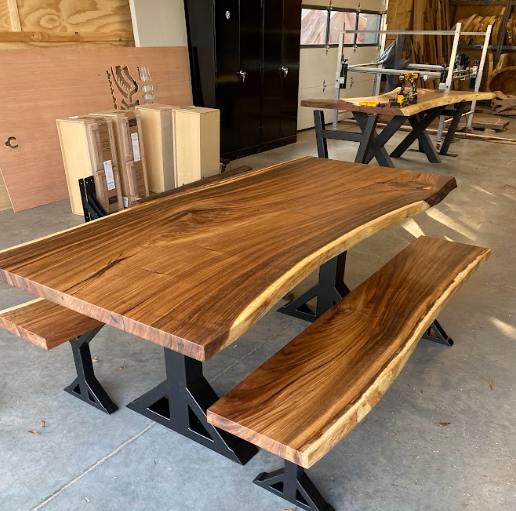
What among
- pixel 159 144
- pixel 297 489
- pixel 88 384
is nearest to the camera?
pixel 297 489

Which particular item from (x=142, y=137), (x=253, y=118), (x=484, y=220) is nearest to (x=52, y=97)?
(x=142, y=137)

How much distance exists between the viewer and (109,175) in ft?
11.8

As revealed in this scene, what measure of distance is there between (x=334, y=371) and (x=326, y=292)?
987mm

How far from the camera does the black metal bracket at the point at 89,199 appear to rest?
3.20 m

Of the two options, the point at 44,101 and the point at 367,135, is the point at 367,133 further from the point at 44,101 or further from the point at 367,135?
the point at 44,101

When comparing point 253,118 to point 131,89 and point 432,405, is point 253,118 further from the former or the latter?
point 432,405

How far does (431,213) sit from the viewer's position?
392 cm

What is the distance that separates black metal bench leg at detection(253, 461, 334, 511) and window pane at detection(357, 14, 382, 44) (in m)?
7.91

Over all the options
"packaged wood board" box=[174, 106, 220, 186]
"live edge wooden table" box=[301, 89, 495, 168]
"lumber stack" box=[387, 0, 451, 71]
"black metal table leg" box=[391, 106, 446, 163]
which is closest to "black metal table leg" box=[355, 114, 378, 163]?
"live edge wooden table" box=[301, 89, 495, 168]

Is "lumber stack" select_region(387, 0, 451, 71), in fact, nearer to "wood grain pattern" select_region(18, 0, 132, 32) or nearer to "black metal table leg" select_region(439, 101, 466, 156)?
"black metal table leg" select_region(439, 101, 466, 156)

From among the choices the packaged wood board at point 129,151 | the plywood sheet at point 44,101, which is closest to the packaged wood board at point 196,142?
the packaged wood board at point 129,151

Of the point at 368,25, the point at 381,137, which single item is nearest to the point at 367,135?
the point at 381,137

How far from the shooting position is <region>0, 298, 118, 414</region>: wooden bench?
153cm

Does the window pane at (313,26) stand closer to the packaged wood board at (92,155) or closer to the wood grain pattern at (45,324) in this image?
the packaged wood board at (92,155)
